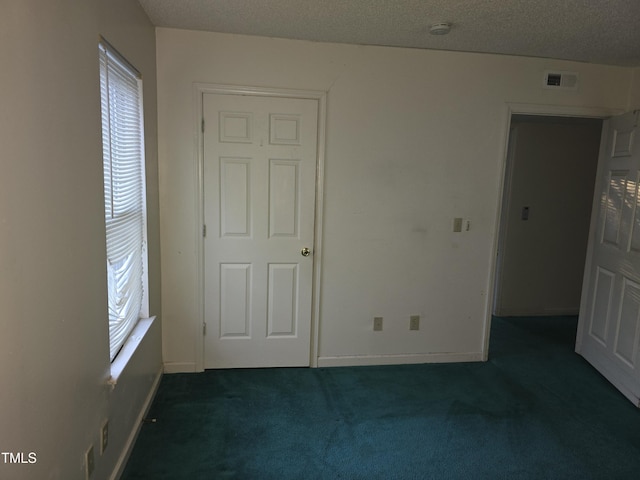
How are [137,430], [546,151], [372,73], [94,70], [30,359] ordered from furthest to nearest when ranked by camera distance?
[546,151], [372,73], [137,430], [94,70], [30,359]

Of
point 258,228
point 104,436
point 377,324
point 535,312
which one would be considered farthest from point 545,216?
point 104,436

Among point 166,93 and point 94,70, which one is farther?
point 166,93

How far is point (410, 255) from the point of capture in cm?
330

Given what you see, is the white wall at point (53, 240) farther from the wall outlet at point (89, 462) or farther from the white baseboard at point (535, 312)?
the white baseboard at point (535, 312)

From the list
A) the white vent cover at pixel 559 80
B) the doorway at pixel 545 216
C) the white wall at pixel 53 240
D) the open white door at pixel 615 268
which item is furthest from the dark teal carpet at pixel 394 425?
the white vent cover at pixel 559 80

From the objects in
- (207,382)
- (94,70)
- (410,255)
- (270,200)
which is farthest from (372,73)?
(207,382)

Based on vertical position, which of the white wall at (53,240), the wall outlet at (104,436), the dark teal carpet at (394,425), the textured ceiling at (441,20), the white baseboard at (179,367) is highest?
the textured ceiling at (441,20)

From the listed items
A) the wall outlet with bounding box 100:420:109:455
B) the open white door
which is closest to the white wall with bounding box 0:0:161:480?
the wall outlet with bounding box 100:420:109:455

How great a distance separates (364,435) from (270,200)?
1662 millimetres

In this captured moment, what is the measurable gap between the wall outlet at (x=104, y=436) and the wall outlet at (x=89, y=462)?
0.09 meters

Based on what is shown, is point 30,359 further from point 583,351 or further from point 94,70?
point 583,351

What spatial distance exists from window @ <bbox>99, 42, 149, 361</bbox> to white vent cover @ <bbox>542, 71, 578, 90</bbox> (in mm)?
2862

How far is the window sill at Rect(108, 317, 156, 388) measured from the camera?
6.41ft

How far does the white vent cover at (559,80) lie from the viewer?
10.6 feet
